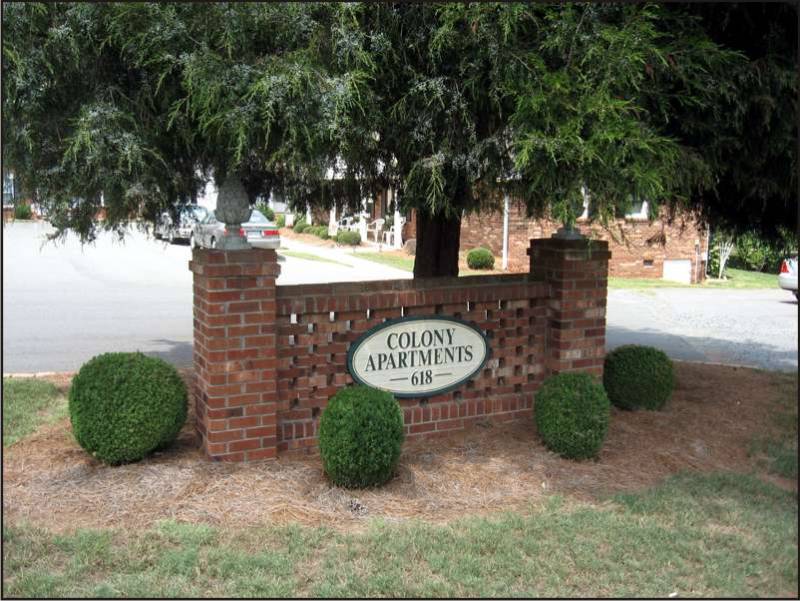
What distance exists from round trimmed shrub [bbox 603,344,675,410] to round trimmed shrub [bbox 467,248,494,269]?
13664 millimetres

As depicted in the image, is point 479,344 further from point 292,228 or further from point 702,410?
point 292,228

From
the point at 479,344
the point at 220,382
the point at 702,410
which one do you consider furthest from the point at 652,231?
the point at 220,382

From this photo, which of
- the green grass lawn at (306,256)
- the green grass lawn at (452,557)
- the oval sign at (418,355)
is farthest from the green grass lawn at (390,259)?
the green grass lawn at (452,557)

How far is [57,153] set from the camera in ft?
16.3

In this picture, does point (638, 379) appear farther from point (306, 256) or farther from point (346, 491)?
point (306, 256)

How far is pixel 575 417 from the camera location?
5.34m

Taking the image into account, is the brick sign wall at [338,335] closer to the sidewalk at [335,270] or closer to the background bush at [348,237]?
the sidewalk at [335,270]

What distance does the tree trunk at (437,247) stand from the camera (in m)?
7.20

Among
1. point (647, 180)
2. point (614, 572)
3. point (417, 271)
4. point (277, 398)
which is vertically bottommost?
point (614, 572)

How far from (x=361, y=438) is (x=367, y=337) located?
1.05 meters

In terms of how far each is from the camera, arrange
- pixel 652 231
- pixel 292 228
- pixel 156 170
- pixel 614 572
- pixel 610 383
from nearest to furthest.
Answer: pixel 614 572
pixel 156 170
pixel 610 383
pixel 652 231
pixel 292 228

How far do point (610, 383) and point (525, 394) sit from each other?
87cm

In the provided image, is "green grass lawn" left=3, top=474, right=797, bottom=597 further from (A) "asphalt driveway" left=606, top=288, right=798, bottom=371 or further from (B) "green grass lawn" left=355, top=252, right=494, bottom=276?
(B) "green grass lawn" left=355, top=252, right=494, bottom=276

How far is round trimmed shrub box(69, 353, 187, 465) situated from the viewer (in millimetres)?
4910
